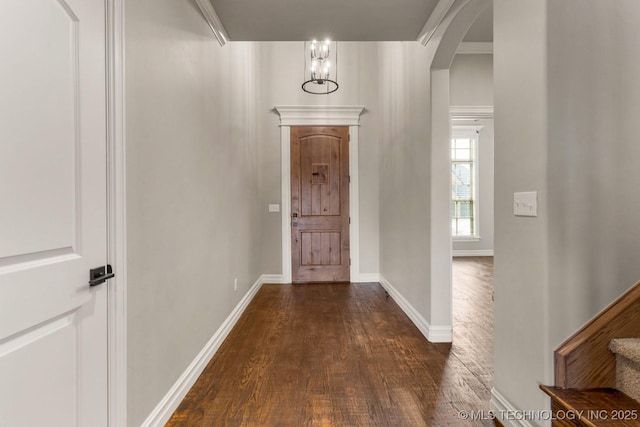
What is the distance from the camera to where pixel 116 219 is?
1211 mm

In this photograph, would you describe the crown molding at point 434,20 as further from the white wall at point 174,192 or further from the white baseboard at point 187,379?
the white baseboard at point 187,379

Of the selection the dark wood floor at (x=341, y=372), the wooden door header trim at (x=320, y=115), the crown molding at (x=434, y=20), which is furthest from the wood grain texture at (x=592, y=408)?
the wooden door header trim at (x=320, y=115)

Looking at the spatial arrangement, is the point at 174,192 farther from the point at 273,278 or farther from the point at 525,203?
the point at 273,278

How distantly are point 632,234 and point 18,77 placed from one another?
7.34 ft

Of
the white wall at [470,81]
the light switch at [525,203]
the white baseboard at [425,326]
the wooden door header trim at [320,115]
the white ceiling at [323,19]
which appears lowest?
the white baseboard at [425,326]

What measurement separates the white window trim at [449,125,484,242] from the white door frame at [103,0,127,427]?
21.5 ft

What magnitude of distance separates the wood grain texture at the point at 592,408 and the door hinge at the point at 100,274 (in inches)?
69.9

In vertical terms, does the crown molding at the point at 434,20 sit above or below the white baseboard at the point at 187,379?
above

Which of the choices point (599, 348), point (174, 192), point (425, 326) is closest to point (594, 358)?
point (599, 348)

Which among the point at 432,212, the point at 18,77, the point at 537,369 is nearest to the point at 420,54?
the point at 432,212

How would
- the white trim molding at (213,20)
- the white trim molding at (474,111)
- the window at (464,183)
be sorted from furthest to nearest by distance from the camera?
1. the window at (464,183)
2. the white trim molding at (474,111)
3. the white trim molding at (213,20)

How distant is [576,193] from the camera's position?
1.26 meters

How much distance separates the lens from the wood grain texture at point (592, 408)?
1.04 meters

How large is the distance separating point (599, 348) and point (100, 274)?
195cm
